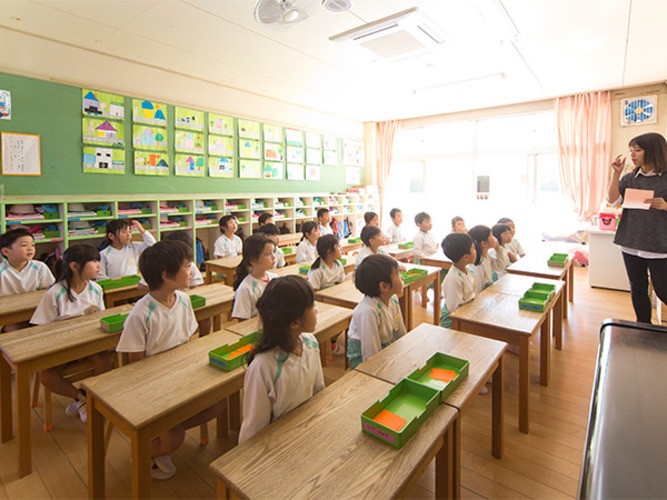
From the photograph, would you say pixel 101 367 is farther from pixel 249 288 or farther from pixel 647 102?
pixel 647 102

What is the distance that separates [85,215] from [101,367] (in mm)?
2536

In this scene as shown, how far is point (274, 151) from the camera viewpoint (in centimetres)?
617

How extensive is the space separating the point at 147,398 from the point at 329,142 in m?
6.54

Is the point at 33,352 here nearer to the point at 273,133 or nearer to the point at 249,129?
the point at 249,129

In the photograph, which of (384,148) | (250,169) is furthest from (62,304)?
(384,148)

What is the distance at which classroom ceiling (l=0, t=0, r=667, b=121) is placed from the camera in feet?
10.3

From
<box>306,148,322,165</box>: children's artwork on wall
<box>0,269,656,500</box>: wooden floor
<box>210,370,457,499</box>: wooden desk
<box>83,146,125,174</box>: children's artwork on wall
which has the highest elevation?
<box>306,148,322,165</box>: children's artwork on wall

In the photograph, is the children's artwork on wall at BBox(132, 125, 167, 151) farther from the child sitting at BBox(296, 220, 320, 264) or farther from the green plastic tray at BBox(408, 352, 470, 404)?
the green plastic tray at BBox(408, 352, 470, 404)

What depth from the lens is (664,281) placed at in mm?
2264

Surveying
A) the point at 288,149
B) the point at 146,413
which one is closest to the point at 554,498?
the point at 146,413

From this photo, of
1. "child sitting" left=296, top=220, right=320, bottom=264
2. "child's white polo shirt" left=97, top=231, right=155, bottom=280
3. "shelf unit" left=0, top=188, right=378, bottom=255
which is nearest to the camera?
"child's white polo shirt" left=97, top=231, right=155, bottom=280

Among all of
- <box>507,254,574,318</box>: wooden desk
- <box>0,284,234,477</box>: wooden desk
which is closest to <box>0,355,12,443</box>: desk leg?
<box>0,284,234,477</box>: wooden desk

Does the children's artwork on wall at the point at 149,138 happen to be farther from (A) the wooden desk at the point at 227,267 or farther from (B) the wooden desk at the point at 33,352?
(B) the wooden desk at the point at 33,352

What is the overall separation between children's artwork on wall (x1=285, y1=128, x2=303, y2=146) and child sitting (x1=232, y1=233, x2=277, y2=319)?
4.47 m
